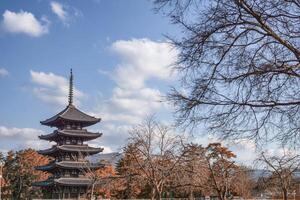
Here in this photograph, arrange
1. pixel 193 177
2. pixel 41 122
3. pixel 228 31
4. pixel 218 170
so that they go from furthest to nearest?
pixel 41 122
pixel 218 170
pixel 193 177
pixel 228 31

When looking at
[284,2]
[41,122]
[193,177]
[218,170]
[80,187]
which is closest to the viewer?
[284,2]

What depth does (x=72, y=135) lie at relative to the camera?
44.5m

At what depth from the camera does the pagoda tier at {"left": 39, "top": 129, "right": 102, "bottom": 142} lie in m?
44.3

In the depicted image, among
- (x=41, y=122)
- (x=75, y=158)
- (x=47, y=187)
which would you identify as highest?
(x=41, y=122)

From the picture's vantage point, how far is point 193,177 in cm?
2759

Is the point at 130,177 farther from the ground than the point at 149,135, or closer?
closer

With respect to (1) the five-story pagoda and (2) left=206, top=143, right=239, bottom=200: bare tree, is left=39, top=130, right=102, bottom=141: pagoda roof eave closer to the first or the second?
(1) the five-story pagoda

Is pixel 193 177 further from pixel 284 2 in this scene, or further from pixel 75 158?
pixel 284 2

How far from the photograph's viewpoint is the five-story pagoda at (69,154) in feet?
140

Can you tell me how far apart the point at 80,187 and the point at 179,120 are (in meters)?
38.4

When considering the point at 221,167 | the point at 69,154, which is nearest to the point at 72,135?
the point at 69,154

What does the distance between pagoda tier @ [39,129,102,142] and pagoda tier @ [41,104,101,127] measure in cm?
90

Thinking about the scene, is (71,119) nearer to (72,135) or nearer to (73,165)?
(72,135)

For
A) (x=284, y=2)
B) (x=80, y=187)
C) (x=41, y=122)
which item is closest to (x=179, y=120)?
(x=284, y=2)
